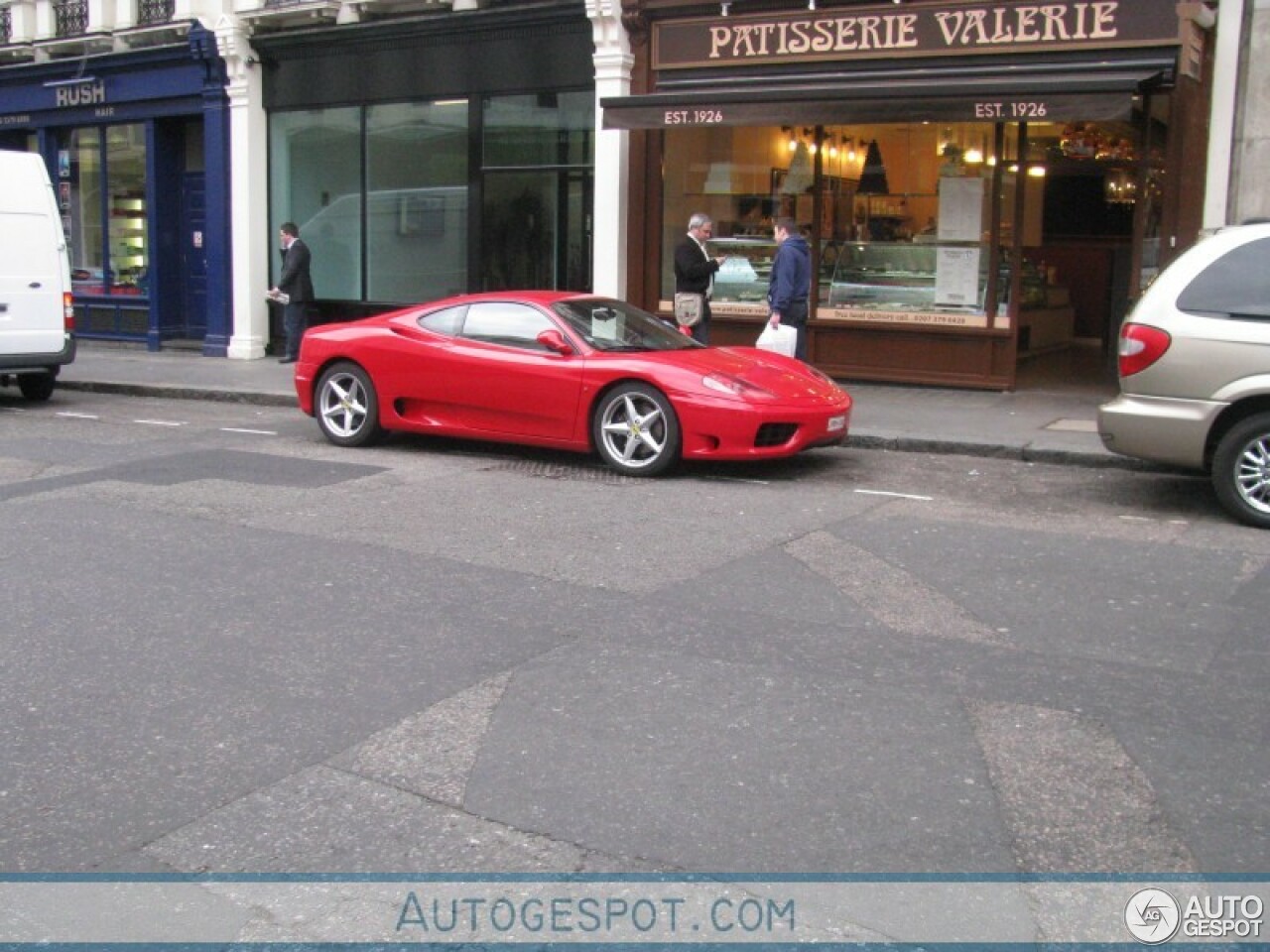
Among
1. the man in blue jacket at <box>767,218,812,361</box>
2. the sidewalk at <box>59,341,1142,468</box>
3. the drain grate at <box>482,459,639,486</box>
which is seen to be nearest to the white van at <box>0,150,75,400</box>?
the sidewalk at <box>59,341,1142,468</box>

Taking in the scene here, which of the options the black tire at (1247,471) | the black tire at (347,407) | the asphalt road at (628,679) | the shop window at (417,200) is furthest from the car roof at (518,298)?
the shop window at (417,200)

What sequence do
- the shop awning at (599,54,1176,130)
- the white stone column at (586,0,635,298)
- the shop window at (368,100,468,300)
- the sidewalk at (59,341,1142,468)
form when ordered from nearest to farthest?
the sidewalk at (59,341,1142,468), the shop awning at (599,54,1176,130), the white stone column at (586,0,635,298), the shop window at (368,100,468,300)

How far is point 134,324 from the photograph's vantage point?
71.3ft

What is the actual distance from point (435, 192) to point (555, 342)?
28.0 ft

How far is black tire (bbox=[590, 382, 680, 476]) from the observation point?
10344 millimetres

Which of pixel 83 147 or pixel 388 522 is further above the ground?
pixel 83 147

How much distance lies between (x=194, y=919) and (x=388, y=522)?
509 centimetres

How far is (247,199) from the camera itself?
1989cm

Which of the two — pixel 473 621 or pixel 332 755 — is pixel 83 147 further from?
pixel 332 755

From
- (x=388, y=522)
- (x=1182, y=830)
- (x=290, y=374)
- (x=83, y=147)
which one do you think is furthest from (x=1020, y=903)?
(x=83, y=147)

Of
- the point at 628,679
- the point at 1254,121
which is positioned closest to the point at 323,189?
the point at 1254,121

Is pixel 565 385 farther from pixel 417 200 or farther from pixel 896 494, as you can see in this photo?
pixel 417 200

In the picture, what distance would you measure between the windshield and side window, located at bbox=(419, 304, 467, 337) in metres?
0.82

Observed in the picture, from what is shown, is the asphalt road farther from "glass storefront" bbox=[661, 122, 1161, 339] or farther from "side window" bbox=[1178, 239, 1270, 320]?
"glass storefront" bbox=[661, 122, 1161, 339]
